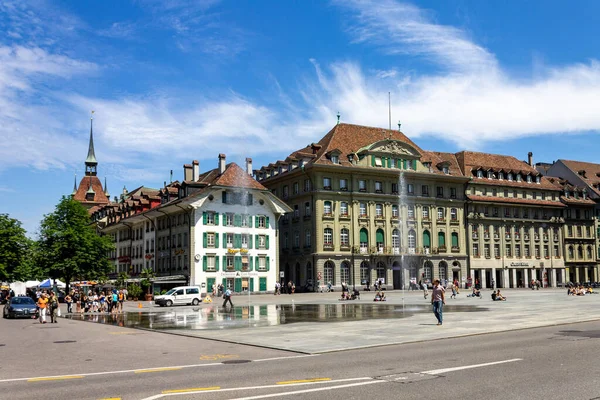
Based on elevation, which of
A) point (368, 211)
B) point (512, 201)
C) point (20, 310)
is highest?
point (512, 201)

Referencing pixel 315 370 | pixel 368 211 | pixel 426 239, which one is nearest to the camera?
pixel 315 370

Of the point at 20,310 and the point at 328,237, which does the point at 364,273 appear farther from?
the point at 20,310

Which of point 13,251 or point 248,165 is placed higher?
point 248,165

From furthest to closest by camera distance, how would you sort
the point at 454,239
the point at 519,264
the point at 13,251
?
1. the point at 519,264
2. the point at 454,239
3. the point at 13,251

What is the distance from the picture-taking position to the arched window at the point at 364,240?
278 feet

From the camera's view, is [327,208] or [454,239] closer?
[327,208]

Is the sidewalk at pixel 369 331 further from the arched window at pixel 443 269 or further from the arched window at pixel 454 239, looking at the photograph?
the arched window at pixel 454 239

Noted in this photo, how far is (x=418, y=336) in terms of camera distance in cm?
2131

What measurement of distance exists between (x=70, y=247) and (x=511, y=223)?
211 ft

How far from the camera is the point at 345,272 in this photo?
8294cm

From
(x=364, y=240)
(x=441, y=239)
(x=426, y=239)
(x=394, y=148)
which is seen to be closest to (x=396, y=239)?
(x=426, y=239)

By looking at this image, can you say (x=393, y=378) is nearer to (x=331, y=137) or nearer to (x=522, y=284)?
(x=331, y=137)

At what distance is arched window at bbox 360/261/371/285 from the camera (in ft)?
275

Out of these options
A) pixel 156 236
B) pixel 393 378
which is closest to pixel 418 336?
pixel 393 378
